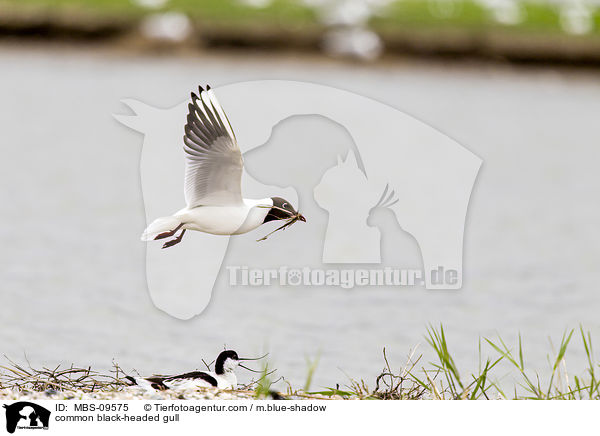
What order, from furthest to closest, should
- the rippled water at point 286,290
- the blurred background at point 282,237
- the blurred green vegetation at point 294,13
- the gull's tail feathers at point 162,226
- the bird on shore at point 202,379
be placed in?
1. the blurred green vegetation at point 294,13
2. the blurred background at point 282,237
3. the rippled water at point 286,290
4. the bird on shore at point 202,379
5. the gull's tail feathers at point 162,226

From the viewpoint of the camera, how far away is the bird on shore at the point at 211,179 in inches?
116

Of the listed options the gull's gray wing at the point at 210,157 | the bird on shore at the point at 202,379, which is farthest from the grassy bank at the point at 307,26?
the gull's gray wing at the point at 210,157

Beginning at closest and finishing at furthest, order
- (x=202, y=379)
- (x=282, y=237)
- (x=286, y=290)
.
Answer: (x=202, y=379), (x=286, y=290), (x=282, y=237)

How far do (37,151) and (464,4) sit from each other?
5.40 meters

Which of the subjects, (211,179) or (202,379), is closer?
A: (211,179)

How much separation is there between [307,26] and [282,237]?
5486 mm

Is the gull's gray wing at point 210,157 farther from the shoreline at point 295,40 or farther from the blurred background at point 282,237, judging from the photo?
the shoreline at point 295,40

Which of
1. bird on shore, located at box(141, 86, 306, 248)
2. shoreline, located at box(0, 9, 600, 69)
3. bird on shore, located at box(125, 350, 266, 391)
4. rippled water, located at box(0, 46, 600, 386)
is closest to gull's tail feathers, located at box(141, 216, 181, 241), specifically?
bird on shore, located at box(141, 86, 306, 248)

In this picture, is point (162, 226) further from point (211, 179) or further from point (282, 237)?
point (282, 237)

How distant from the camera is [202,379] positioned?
3.26 metres

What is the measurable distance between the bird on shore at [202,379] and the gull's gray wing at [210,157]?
566 mm

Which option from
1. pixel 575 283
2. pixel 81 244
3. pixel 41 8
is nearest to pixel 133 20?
pixel 41 8
